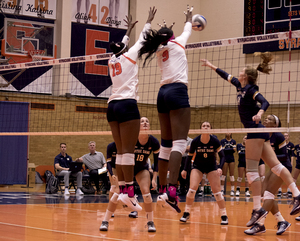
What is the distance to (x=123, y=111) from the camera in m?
5.42

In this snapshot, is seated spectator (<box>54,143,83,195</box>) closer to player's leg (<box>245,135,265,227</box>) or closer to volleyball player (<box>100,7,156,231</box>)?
volleyball player (<box>100,7,156,231</box>)

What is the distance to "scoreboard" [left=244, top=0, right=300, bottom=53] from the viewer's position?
17.7m

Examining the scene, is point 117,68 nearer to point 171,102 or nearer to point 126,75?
point 126,75

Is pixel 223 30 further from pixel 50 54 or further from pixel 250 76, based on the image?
pixel 250 76

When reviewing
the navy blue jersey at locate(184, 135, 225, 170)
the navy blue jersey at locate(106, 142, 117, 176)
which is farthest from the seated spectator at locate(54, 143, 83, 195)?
the navy blue jersey at locate(184, 135, 225, 170)

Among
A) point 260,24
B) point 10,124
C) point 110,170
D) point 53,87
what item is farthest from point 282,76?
point 110,170

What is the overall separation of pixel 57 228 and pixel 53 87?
1317cm

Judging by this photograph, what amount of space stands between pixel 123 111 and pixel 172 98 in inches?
36.0

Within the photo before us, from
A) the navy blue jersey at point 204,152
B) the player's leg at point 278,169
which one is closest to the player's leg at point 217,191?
the navy blue jersey at point 204,152

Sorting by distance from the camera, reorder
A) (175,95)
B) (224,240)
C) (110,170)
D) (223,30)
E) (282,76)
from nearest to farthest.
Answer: (175,95) < (224,240) < (110,170) < (282,76) < (223,30)

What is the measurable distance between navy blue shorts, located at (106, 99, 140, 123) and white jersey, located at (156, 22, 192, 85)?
0.65 m

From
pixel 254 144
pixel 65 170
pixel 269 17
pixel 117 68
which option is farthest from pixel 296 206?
pixel 269 17

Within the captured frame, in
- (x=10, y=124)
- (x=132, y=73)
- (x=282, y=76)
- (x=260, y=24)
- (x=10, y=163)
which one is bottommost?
(x=10, y=163)

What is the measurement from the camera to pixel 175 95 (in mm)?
4750
